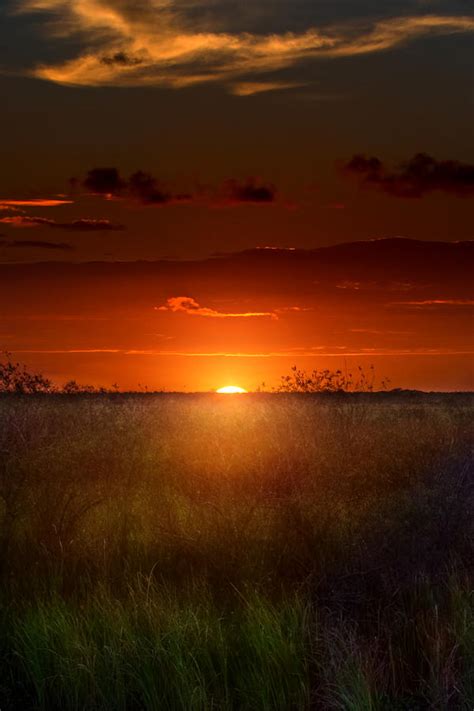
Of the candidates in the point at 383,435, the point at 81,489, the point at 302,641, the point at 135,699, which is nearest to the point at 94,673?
the point at 135,699

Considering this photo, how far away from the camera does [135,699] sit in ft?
20.1

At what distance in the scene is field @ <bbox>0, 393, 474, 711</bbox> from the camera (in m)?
6.15

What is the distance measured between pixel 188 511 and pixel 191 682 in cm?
466

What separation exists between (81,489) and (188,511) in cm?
185

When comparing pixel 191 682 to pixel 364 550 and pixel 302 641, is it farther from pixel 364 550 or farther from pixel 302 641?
pixel 364 550

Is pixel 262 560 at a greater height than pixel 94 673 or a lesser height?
greater

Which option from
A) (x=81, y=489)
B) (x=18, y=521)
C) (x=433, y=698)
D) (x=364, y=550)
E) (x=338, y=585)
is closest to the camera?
(x=433, y=698)

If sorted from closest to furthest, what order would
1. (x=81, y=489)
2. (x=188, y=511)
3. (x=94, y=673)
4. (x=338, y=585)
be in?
(x=94, y=673) < (x=338, y=585) < (x=188, y=511) < (x=81, y=489)

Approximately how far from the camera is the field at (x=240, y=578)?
6.15m

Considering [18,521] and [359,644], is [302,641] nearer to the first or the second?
[359,644]

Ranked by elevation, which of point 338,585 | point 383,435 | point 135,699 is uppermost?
point 383,435

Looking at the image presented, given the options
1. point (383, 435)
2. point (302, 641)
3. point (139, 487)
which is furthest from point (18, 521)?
point (383, 435)

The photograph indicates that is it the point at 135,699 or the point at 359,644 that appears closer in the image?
the point at 135,699

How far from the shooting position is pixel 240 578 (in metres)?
8.23
